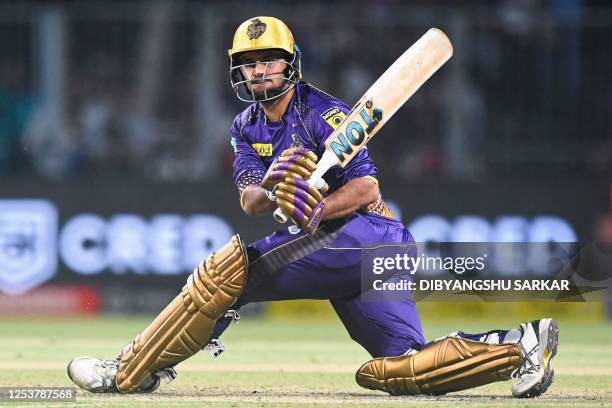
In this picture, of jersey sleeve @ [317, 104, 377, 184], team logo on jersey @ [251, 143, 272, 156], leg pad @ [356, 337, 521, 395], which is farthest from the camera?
team logo on jersey @ [251, 143, 272, 156]

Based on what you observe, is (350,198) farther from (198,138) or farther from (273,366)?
(198,138)

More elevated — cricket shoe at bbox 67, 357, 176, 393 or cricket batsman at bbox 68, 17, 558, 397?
cricket batsman at bbox 68, 17, 558, 397

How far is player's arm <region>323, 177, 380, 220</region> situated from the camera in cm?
518

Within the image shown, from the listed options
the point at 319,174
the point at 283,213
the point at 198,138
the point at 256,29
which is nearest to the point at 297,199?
the point at 283,213

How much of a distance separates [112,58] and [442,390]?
21.6 feet

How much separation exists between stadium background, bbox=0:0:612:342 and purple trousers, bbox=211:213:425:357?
17.8 ft

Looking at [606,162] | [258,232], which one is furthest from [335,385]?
[606,162]

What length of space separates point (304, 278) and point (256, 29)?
1071 mm

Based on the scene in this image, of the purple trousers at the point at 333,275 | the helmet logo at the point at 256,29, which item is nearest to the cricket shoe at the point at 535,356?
the purple trousers at the point at 333,275

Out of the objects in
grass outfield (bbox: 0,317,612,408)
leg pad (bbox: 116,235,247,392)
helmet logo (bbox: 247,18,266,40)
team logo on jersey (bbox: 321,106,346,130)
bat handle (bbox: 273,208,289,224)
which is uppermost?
helmet logo (bbox: 247,18,266,40)

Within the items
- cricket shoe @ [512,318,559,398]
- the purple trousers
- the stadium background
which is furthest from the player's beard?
the stadium background

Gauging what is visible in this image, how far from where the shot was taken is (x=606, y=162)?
11000mm

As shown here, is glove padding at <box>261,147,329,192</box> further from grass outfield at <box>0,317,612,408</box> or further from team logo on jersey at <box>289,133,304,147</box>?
grass outfield at <box>0,317,612,408</box>

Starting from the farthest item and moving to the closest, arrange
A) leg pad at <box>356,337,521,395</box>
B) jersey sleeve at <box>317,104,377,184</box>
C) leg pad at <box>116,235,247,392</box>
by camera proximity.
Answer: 1. jersey sleeve at <box>317,104,377,184</box>
2. leg pad at <box>116,235,247,392</box>
3. leg pad at <box>356,337,521,395</box>
